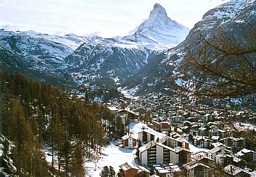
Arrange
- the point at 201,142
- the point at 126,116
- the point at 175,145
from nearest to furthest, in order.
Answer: the point at 175,145 → the point at 201,142 → the point at 126,116

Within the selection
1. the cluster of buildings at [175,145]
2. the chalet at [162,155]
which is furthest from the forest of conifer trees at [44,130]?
the chalet at [162,155]


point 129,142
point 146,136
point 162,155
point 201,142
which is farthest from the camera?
point 201,142

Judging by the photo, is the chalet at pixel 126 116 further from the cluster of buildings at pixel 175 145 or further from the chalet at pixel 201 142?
the chalet at pixel 201 142

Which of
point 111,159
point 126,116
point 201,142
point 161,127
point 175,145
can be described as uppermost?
point 111,159

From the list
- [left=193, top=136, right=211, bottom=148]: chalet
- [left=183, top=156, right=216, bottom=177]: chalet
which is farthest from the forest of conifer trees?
[left=193, top=136, right=211, bottom=148]: chalet

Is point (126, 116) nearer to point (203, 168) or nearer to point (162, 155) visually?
point (162, 155)

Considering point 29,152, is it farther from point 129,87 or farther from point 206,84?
point 129,87

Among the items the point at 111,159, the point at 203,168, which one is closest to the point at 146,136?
the point at 111,159

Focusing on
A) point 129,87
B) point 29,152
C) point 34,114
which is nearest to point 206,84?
point 29,152
